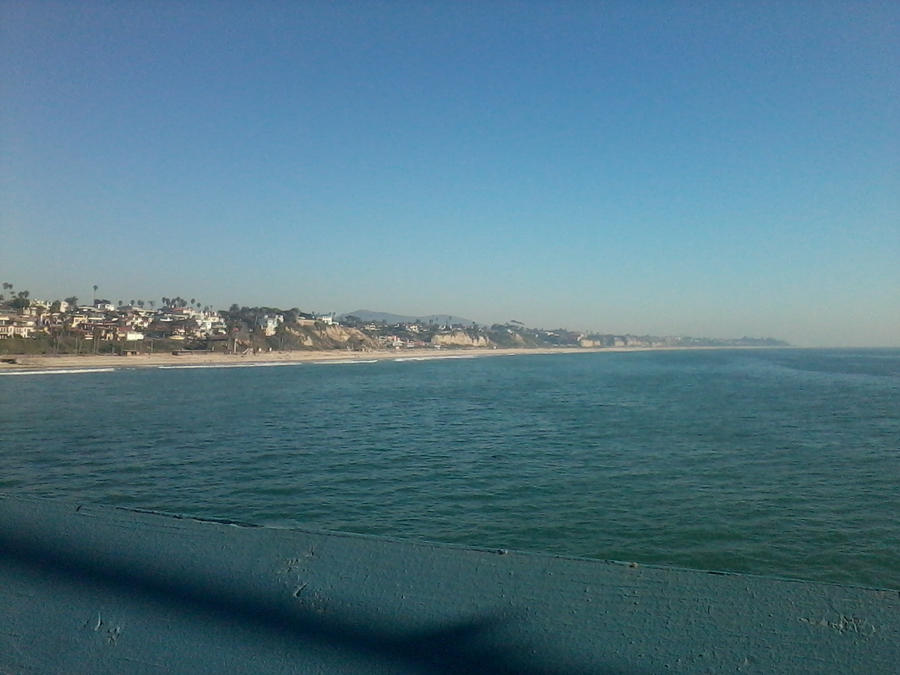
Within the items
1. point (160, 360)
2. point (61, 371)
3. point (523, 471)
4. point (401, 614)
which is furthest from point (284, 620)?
point (160, 360)

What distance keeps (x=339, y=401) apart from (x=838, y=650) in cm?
3463

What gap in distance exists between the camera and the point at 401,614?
6.58ft

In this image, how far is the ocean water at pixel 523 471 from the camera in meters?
10.7

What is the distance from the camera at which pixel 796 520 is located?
11828mm

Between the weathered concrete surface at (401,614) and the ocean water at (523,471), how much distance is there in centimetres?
682

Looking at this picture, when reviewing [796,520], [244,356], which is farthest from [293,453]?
[244,356]

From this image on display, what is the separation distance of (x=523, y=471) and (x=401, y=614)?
47.0 feet

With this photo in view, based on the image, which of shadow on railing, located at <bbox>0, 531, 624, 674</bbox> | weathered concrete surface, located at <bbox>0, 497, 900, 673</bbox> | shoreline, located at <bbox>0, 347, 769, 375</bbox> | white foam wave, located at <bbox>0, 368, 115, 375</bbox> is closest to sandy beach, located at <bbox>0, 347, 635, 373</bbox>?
shoreline, located at <bbox>0, 347, 769, 375</bbox>

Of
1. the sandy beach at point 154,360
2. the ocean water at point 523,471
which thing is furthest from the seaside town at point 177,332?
the ocean water at point 523,471

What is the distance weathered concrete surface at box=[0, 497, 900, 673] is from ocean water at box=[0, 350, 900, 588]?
6824mm

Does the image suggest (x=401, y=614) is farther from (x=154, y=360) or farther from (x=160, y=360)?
(x=154, y=360)

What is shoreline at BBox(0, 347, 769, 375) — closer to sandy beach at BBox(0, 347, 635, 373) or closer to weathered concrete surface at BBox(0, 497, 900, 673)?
sandy beach at BBox(0, 347, 635, 373)

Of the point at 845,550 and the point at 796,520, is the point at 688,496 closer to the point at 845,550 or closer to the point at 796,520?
the point at 796,520

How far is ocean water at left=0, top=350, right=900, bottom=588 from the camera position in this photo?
35.0 ft
